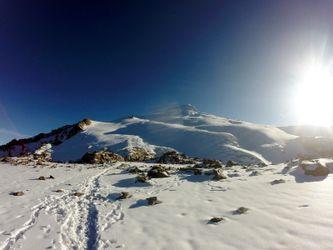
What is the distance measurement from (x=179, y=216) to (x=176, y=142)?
211 feet

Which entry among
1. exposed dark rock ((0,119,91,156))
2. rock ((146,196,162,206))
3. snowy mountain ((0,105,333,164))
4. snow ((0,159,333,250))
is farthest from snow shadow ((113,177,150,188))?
exposed dark rock ((0,119,91,156))

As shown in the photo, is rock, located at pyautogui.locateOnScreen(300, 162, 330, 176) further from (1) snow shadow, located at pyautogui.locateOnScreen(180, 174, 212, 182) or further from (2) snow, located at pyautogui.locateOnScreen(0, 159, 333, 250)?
(1) snow shadow, located at pyautogui.locateOnScreen(180, 174, 212, 182)

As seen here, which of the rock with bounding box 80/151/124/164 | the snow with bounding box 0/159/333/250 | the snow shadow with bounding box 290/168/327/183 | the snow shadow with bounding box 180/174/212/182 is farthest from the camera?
the rock with bounding box 80/151/124/164

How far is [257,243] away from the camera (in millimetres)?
10055

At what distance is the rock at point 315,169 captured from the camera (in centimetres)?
1842

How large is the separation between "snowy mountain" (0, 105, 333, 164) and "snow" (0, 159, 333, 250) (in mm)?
39322

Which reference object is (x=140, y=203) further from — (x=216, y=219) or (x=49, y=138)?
(x=49, y=138)

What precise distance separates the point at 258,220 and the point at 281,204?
7.56 ft

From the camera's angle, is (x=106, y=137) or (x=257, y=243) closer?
(x=257, y=243)

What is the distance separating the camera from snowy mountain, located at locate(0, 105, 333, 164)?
6419 centimetres

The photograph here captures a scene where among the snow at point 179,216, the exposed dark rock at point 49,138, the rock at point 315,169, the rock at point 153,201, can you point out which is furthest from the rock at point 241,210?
the exposed dark rock at point 49,138

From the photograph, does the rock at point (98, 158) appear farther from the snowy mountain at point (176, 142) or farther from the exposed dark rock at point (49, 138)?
the exposed dark rock at point (49, 138)

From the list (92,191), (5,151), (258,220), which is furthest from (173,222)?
(5,151)

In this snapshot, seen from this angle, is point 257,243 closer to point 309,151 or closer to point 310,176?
point 310,176
